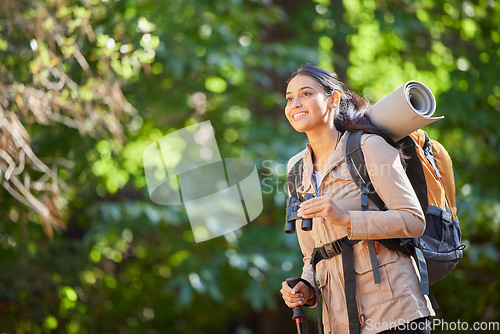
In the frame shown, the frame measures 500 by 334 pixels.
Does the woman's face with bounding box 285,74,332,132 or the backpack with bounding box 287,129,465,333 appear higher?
the woman's face with bounding box 285,74,332,132

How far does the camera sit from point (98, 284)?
245 inches

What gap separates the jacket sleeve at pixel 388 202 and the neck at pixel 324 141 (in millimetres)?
174

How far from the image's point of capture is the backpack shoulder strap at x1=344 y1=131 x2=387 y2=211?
1.95 metres

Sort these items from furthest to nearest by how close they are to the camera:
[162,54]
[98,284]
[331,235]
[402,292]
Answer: [98,284] → [162,54] → [331,235] → [402,292]

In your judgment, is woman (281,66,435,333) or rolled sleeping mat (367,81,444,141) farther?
rolled sleeping mat (367,81,444,141)

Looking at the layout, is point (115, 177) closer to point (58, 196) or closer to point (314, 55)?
point (58, 196)

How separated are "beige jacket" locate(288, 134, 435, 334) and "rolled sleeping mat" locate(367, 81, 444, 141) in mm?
90

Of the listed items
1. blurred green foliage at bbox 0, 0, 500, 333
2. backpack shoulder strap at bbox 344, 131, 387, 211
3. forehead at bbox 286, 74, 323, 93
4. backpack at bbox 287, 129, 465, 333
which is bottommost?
blurred green foliage at bbox 0, 0, 500, 333

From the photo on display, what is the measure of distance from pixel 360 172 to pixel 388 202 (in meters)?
0.14

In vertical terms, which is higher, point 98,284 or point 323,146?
point 323,146

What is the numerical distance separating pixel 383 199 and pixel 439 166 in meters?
0.37

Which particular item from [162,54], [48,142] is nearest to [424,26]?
[162,54]

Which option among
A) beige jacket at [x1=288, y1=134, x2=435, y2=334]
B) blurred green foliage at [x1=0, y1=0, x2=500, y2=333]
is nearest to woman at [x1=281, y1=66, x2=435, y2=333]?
beige jacket at [x1=288, y1=134, x2=435, y2=334]

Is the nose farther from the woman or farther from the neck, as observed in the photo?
the neck
